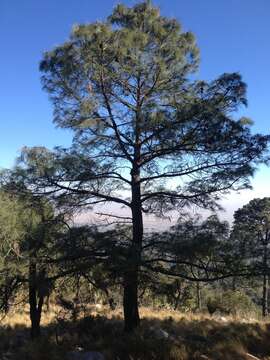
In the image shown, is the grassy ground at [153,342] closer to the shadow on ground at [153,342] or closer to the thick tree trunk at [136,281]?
the shadow on ground at [153,342]

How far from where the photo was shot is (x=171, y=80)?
30.7ft

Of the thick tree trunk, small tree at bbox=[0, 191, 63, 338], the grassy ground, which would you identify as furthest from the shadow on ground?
small tree at bbox=[0, 191, 63, 338]

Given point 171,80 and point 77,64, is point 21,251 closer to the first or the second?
point 77,64

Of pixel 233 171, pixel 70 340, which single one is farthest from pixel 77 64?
pixel 70 340

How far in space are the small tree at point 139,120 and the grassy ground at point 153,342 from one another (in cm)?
107

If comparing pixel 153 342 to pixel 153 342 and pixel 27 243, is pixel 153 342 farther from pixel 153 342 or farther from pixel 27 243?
pixel 27 243

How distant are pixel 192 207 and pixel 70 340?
458 centimetres

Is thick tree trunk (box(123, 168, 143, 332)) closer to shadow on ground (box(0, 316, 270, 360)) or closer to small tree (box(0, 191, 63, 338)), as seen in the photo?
shadow on ground (box(0, 316, 270, 360))

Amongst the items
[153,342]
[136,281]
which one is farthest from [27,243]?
[153,342]

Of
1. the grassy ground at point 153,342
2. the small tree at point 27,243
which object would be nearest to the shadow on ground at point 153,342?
the grassy ground at point 153,342

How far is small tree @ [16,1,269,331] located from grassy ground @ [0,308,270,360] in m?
1.07

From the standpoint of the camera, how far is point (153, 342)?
311 inches

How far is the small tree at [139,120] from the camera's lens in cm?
834

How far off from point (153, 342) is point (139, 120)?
475 centimetres
